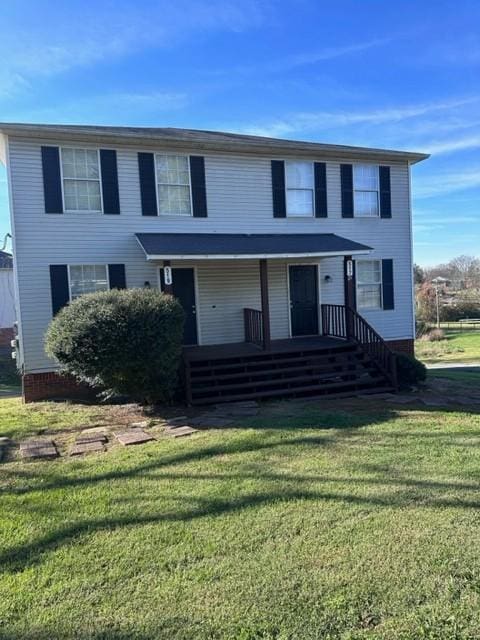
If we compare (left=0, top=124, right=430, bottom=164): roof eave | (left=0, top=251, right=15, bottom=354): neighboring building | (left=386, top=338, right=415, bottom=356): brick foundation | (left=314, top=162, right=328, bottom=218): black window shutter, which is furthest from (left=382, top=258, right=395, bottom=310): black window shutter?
(left=0, top=251, right=15, bottom=354): neighboring building

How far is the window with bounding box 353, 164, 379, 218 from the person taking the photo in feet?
39.7

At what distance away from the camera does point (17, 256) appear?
364 inches

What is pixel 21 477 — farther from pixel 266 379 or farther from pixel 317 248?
pixel 317 248

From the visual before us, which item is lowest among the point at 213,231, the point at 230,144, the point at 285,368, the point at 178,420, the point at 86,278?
the point at 178,420

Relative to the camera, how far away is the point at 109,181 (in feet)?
32.4

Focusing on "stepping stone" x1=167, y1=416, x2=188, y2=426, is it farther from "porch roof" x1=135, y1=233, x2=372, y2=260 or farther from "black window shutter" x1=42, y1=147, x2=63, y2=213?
"black window shutter" x1=42, y1=147, x2=63, y2=213

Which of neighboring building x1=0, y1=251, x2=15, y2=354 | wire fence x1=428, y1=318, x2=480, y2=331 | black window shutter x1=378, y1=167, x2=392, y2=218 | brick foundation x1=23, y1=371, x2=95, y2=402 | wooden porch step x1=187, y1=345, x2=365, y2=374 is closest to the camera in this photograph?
wooden porch step x1=187, y1=345, x2=365, y2=374

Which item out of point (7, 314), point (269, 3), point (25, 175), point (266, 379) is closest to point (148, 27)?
point (269, 3)

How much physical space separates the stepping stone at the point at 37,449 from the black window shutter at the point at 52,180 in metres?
5.27

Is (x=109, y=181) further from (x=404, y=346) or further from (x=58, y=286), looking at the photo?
(x=404, y=346)

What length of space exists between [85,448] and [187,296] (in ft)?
18.4

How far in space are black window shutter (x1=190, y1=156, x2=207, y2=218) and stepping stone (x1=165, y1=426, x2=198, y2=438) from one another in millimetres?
5730

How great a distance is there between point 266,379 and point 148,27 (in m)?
7.77

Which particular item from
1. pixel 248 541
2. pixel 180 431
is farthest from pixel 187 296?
pixel 248 541
